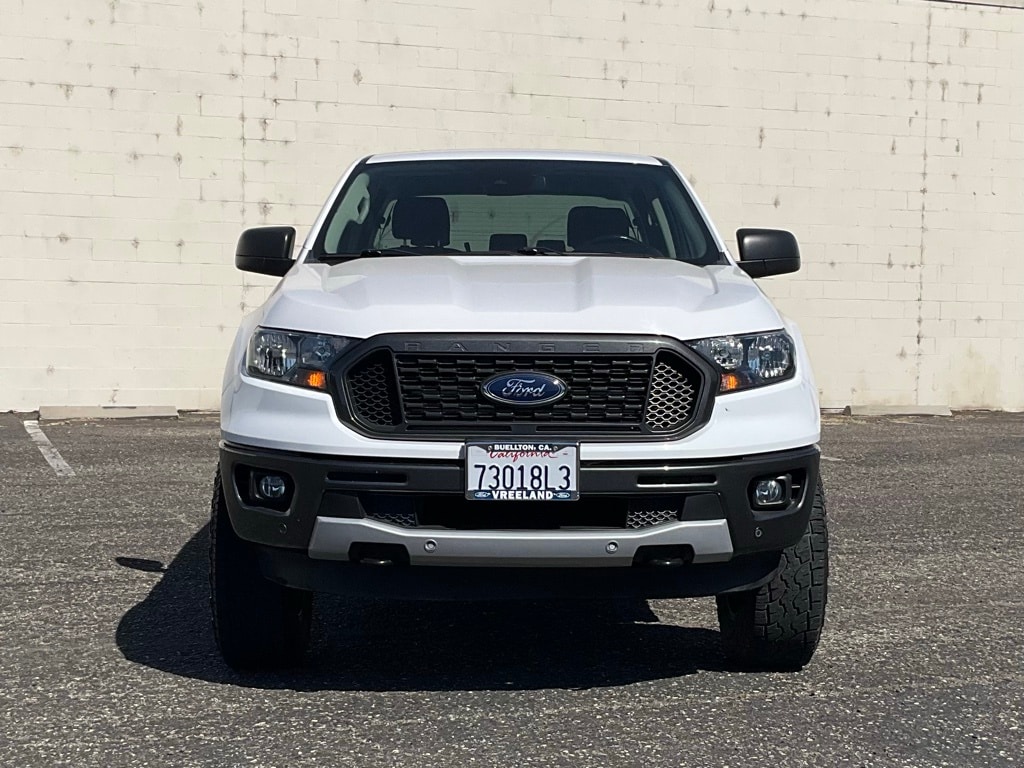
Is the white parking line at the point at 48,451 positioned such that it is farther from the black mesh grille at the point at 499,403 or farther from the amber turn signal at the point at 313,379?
the black mesh grille at the point at 499,403

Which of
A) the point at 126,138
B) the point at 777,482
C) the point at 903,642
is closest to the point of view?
the point at 777,482

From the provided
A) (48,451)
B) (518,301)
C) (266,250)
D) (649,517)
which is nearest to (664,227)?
(266,250)

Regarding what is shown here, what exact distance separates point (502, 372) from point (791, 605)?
1171mm

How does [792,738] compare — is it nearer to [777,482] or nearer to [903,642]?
Result: [777,482]

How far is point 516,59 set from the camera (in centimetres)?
1378

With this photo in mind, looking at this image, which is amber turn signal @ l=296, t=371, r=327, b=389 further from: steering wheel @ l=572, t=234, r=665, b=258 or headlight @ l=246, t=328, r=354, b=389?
steering wheel @ l=572, t=234, r=665, b=258

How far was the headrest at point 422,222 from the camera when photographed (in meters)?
5.27

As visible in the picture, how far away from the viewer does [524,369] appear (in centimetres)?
388

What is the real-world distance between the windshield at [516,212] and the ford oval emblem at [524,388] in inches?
49.6

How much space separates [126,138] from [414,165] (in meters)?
7.91

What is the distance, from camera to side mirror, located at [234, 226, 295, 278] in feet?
17.1

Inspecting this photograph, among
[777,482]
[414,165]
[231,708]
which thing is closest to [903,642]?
[777,482]

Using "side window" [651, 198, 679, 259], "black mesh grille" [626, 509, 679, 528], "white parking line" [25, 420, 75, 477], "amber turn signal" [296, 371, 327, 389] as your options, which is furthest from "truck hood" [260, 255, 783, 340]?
"white parking line" [25, 420, 75, 477]

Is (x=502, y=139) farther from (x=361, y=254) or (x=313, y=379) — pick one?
(x=313, y=379)
